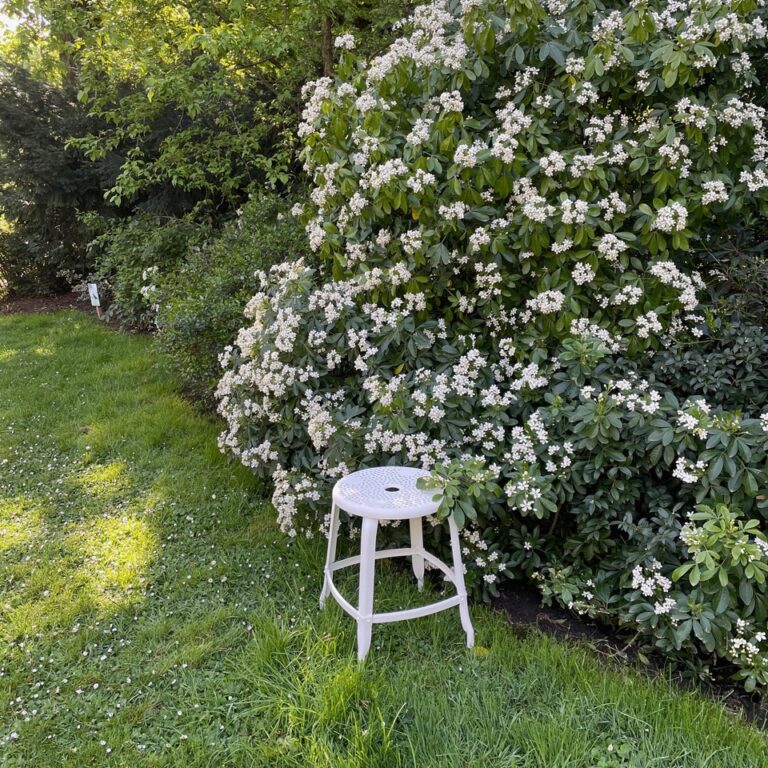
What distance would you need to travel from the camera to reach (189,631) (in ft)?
7.21

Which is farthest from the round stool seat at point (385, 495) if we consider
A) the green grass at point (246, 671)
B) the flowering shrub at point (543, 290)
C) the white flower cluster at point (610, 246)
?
the white flower cluster at point (610, 246)

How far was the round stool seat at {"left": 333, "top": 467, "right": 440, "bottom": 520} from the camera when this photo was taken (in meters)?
1.91

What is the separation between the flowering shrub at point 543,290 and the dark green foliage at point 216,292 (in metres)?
1.22

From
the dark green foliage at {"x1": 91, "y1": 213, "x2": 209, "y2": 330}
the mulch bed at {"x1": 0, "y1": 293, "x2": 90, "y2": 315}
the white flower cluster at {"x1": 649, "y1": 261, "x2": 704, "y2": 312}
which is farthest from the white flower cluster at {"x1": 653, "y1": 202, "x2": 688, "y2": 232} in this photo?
the mulch bed at {"x1": 0, "y1": 293, "x2": 90, "y2": 315}

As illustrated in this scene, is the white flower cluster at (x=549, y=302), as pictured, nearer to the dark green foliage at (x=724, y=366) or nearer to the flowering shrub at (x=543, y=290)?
the flowering shrub at (x=543, y=290)

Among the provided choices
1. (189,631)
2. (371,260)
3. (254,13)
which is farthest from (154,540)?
(254,13)

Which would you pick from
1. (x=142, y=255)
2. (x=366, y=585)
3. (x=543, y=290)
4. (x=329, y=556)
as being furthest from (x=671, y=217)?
(x=142, y=255)

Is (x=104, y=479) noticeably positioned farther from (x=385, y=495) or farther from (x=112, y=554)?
(x=385, y=495)

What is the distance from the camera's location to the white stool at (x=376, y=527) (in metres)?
1.92

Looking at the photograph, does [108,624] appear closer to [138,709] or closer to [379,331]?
[138,709]

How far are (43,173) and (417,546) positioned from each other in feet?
24.0

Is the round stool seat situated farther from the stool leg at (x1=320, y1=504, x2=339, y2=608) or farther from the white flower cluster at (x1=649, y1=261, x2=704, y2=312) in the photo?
the white flower cluster at (x1=649, y1=261, x2=704, y2=312)

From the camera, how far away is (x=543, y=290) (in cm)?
238

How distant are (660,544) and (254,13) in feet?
16.5
